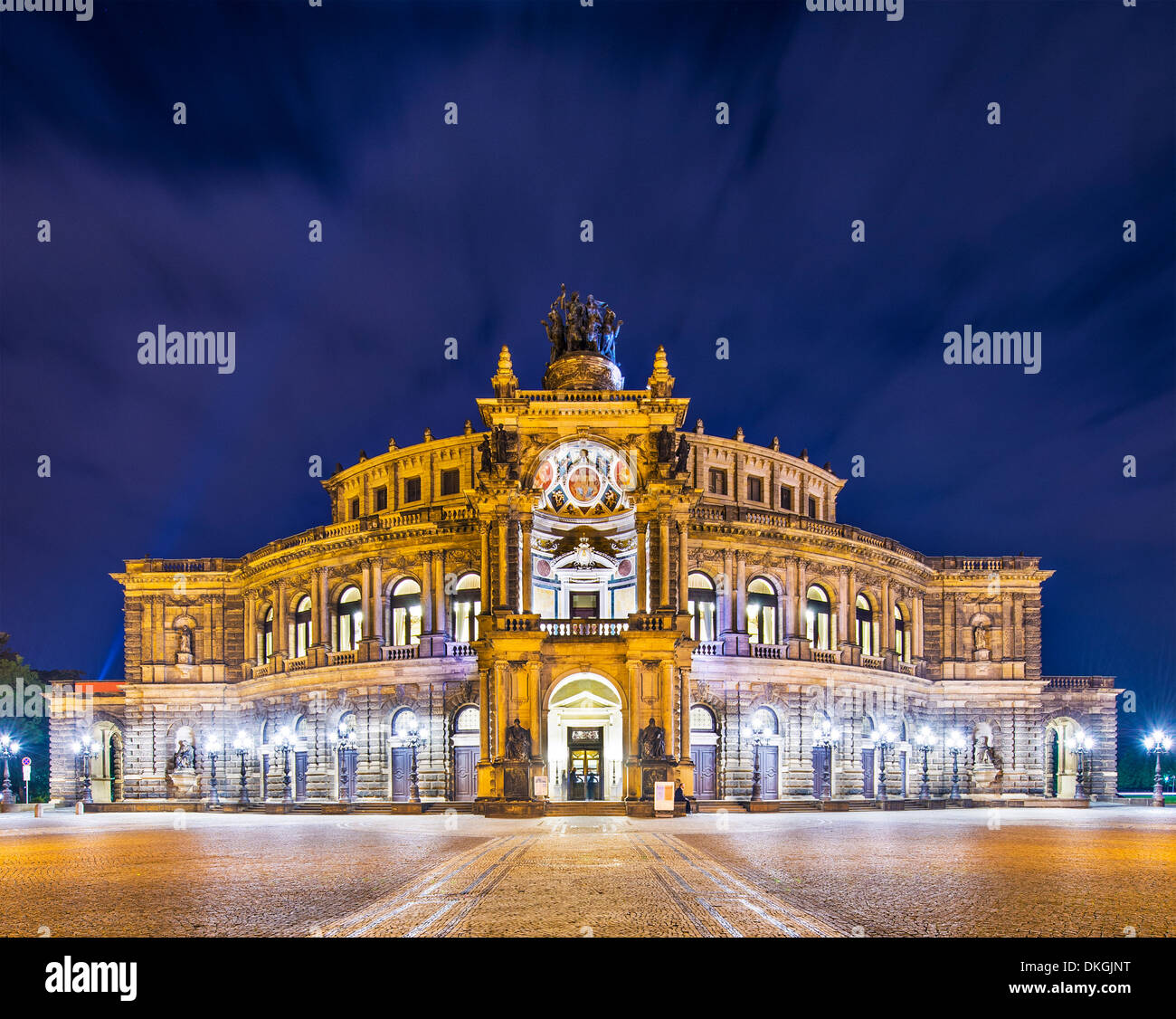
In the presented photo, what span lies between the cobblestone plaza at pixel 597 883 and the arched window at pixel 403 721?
23655 millimetres

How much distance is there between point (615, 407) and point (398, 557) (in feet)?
60.1

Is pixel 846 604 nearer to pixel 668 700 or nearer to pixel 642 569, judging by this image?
pixel 642 569

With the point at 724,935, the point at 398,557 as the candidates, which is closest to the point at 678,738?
the point at 398,557

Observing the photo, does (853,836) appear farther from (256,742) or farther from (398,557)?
(256,742)

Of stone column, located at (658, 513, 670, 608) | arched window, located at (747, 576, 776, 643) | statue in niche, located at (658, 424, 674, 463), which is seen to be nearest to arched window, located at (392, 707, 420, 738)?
stone column, located at (658, 513, 670, 608)

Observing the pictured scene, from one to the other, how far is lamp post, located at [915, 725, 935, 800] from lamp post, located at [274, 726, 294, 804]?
38.0 meters

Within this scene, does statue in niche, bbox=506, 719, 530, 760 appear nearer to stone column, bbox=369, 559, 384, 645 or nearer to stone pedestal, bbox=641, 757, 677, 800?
stone pedestal, bbox=641, 757, 677, 800

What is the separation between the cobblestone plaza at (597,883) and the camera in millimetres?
13430

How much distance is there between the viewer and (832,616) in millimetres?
61219

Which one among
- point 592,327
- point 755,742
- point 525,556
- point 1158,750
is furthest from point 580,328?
point 1158,750

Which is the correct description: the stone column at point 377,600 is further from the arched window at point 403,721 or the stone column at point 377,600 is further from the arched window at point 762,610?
the arched window at point 762,610

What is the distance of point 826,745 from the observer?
57906mm

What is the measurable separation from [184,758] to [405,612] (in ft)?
63.5

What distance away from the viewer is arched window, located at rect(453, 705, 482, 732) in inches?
2194
